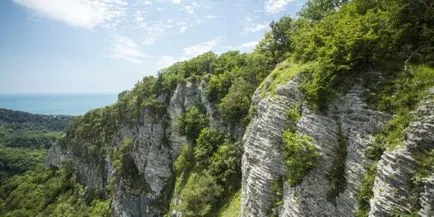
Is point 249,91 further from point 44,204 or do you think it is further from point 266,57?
point 44,204

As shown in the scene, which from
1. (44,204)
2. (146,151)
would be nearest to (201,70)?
(146,151)

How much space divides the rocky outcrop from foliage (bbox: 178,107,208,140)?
2395cm

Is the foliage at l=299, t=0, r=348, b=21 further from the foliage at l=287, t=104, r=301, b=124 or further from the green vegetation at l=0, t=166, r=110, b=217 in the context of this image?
the green vegetation at l=0, t=166, r=110, b=217

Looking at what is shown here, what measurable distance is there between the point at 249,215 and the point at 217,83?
29425 millimetres

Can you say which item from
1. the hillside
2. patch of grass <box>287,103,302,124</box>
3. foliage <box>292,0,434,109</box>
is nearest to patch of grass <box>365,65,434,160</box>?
the hillside

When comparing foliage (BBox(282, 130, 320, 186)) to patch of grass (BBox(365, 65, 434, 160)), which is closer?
patch of grass (BBox(365, 65, 434, 160))

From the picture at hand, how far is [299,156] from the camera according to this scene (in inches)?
1035

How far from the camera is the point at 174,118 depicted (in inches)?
2534

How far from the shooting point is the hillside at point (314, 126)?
66.1 feet

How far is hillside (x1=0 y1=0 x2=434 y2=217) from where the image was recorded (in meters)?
20.1

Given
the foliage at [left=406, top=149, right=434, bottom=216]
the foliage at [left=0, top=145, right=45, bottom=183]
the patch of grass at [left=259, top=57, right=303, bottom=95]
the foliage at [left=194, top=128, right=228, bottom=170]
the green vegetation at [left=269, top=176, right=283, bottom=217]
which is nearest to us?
the foliage at [left=406, top=149, right=434, bottom=216]

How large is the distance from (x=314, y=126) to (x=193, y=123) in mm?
33753

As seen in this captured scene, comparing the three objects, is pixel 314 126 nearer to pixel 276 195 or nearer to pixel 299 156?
pixel 299 156

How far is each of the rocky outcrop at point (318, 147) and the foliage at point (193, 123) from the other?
2395 cm
